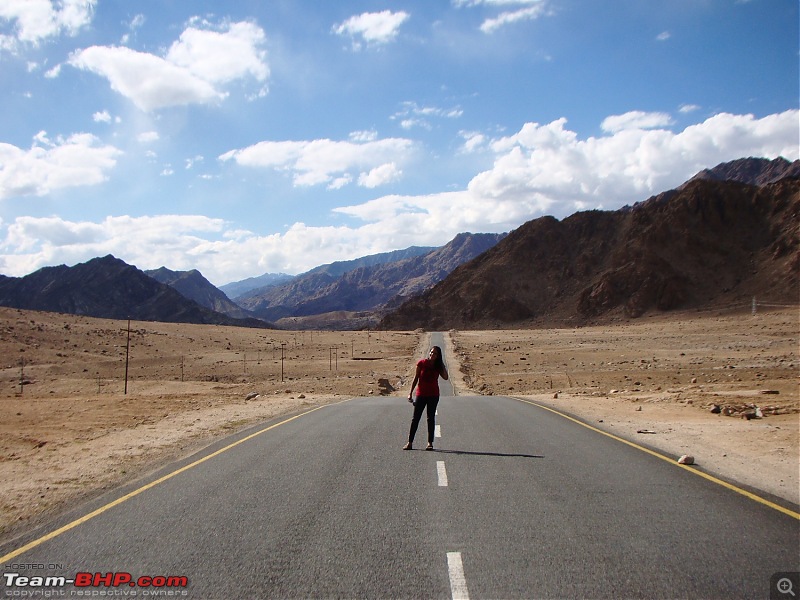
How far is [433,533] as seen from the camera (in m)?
6.14

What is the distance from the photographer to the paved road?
16.3ft

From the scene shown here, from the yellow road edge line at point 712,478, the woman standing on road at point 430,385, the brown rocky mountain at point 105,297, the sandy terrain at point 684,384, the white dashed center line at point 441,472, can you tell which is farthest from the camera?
the brown rocky mountain at point 105,297

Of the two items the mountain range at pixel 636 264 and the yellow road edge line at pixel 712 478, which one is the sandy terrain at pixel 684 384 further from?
the mountain range at pixel 636 264

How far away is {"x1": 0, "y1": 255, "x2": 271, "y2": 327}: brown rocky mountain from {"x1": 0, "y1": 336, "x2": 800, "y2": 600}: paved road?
581 ft

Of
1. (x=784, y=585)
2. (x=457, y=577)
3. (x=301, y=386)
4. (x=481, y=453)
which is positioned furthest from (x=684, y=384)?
(x=457, y=577)

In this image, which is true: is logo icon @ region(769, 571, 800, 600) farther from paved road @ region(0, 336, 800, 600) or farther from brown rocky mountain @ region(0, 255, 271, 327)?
brown rocky mountain @ region(0, 255, 271, 327)

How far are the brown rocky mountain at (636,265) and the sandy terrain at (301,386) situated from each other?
1888 cm

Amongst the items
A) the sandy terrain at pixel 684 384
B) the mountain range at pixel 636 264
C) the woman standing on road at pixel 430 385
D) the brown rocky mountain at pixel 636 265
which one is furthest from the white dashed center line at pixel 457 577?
the brown rocky mountain at pixel 636 265

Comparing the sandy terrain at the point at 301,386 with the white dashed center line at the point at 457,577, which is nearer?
the white dashed center line at the point at 457,577

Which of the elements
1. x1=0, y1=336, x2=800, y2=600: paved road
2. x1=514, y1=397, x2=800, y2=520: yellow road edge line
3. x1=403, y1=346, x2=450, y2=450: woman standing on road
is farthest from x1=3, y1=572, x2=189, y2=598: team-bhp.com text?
x1=403, y1=346, x2=450, y2=450: woman standing on road

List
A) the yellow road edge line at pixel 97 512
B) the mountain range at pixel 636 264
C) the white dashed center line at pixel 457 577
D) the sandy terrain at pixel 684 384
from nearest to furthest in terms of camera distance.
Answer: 1. the white dashed center line at pixel 457 577
2. the yellow road edge line at pixel 97 512
3. the sandy terrain at pixel 684 384
4. the mountain range at pixel 636 264

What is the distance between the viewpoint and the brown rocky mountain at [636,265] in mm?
109125

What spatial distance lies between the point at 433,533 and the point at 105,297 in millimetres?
208581

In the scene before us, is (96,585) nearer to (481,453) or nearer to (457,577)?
(457,577)
